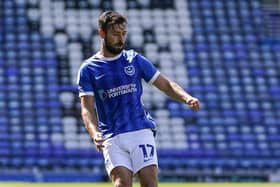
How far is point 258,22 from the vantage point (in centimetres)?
1898

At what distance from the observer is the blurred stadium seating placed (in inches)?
631

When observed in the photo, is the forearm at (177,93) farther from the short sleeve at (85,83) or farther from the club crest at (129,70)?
the short sleeve at (85,83)

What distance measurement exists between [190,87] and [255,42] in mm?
2112

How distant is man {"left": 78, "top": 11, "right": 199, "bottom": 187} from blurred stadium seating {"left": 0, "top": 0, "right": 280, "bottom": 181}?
9.18m

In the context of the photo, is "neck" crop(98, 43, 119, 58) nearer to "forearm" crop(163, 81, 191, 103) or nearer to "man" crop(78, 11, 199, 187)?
"man" crop(78, 11, 199, 187)

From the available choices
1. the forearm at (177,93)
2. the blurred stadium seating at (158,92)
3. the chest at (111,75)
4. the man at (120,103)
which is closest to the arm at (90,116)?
the man at (120,103)

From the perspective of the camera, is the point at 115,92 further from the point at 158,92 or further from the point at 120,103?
the point at 158,92

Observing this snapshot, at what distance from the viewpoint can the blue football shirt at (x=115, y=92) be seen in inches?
242

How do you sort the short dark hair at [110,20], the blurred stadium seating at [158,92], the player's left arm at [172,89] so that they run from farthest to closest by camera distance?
1. the blurred stadium seating at [158,92]
2. the player's left arm at [172,89]
3. the short dark hair at [110,20]

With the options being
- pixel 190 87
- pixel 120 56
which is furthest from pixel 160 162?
pixel 120 56

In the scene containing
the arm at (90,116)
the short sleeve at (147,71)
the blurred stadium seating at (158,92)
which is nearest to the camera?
the arm at (90,116)

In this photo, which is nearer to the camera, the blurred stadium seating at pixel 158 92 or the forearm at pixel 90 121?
the forearm at pixel 90 121

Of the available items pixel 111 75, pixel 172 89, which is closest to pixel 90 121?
pixel 111 75

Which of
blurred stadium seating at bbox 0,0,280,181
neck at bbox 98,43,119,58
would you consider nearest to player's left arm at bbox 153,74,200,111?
neck at bbox 98,43,119,58
